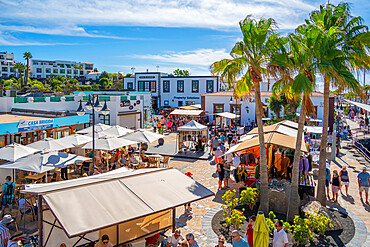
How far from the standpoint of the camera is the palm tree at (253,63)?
8.77 meters

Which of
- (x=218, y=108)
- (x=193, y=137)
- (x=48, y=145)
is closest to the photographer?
(x=48, y=145)

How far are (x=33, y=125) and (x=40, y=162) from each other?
17.1 ft

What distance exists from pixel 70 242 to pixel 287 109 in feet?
87.4

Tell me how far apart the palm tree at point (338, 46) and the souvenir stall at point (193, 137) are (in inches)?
405

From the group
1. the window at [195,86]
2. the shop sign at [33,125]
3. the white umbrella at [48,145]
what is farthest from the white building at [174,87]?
the white umbrella at [48,145]

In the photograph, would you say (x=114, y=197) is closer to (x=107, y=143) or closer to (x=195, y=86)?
(x=107, y=143)

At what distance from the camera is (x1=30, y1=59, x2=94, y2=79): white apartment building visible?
120481 millimetres

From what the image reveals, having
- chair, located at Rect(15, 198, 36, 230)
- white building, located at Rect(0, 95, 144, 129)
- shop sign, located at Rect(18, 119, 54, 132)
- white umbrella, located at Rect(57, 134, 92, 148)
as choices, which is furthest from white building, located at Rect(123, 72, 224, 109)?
chair, located at Rect(15, 198, 36, 230)

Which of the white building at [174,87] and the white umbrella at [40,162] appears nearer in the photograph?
the white umbrella at [40,162]

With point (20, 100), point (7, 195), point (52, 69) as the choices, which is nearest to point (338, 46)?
point (7, 195)

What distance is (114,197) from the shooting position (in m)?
6.05

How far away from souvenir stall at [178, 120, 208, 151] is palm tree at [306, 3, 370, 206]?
10.3 meters

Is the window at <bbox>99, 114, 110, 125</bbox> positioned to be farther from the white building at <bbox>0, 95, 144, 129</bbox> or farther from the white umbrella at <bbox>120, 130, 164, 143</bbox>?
the white umbrella at <bbox>120, 130, 164, 143</bbox>

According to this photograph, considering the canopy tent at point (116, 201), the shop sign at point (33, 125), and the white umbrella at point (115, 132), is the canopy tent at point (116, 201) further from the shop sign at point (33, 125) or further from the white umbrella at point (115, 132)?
the white umbrella at point (115, 132)
